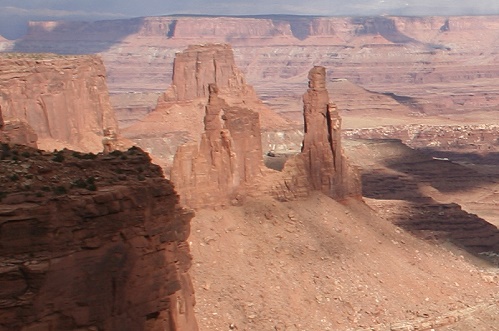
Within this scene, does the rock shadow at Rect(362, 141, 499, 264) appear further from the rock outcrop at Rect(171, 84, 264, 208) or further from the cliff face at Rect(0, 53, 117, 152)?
the cliff face at Rect(0, 53, 117, 152)

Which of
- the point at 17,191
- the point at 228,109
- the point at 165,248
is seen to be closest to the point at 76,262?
the point at 17,191

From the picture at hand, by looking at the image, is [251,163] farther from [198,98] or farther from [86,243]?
[198,98]

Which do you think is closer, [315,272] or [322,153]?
[315,272]

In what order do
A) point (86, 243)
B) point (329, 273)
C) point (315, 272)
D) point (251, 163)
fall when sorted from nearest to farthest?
point (86, 243), point (315, 272), point (329, 273), point (251, 163)

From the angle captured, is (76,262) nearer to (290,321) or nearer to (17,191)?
(17,191)

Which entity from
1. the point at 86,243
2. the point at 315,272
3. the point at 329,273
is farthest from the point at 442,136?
the point at 86,243

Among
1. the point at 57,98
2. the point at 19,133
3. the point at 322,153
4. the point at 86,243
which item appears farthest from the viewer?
the point at 57,98
